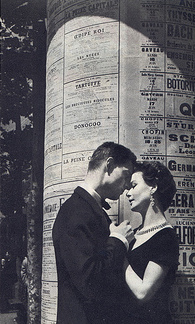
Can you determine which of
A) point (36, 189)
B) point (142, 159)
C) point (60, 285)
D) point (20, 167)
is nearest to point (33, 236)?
point (36, 189)

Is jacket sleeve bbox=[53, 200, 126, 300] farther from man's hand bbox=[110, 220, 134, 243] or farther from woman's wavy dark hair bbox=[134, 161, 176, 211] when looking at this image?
woman's wavy dark hair bbox=[134, 161, 176, 211]

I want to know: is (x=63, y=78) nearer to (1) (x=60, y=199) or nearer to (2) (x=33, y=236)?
(1) (x=60, y=199)

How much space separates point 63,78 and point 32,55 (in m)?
2.70

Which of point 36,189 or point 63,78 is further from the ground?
point 63,78

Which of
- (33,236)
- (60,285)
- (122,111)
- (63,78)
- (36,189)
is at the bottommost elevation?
(60,285)

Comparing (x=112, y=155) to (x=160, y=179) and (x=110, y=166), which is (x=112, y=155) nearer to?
(x=110, y=166)

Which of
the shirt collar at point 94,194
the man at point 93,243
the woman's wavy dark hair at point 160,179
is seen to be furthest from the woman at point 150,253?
the shirt collar at point 94,194

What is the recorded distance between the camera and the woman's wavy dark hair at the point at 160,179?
4.02 m

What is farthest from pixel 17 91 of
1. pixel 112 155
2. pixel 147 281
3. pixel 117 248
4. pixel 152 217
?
pixel 147 281

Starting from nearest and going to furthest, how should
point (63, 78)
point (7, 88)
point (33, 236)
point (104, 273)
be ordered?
point (104, 273) → point (63, 78) → point (33, 236) → point (7, 88)

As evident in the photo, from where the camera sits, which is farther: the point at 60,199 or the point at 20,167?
the point at 20,167

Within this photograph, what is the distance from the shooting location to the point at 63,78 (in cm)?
475

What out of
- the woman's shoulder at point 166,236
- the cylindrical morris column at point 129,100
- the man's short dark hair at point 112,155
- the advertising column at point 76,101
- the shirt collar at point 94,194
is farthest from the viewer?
the advertising column at point 76,101

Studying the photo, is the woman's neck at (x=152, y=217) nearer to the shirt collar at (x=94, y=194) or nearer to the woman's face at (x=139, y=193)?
the woman's face at (x=139, y=193)
